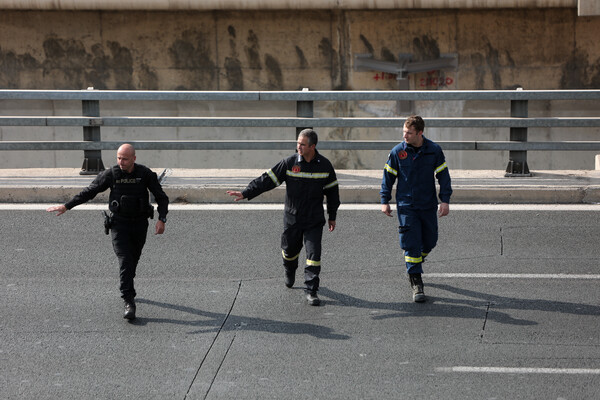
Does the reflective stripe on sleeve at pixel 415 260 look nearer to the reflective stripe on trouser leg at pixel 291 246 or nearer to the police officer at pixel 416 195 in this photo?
the police officer at pixel 416 195

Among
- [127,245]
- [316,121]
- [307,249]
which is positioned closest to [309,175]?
[307,249]

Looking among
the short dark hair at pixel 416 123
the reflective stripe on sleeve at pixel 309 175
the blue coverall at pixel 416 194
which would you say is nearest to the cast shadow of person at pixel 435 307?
the blue coverall at pixel 416 194

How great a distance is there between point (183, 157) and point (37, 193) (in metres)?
10.1

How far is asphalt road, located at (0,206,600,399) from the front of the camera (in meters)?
6.29

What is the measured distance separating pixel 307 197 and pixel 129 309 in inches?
71.3

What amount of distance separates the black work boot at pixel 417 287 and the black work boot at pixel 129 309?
7.73 feet

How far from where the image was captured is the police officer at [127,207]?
7.75m

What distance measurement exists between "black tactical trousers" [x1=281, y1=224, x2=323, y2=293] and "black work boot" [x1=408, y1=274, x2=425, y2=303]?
2.65 ft

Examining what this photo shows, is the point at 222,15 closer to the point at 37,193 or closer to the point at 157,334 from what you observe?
the point at 37,193

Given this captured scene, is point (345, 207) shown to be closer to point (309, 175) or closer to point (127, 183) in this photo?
point (309, 175)

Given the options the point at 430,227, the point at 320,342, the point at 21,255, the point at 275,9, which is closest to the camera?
the point at 320,342

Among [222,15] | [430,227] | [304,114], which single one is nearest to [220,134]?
[222,15]

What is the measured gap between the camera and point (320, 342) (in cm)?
707

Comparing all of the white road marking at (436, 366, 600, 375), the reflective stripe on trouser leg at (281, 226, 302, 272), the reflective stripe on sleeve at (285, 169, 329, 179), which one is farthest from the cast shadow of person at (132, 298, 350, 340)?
the reflective stripe on sleeve at (285, 169, 329, 179)
